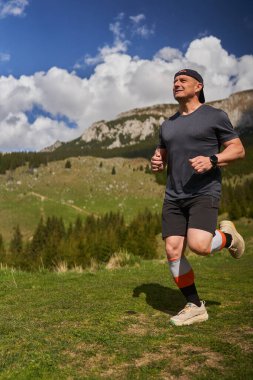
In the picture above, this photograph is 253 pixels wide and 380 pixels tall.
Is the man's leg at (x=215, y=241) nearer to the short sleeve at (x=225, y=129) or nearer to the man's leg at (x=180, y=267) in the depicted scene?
the man's leg at (x=180, y=267)

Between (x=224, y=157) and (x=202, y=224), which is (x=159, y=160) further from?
(x=202, y=224)

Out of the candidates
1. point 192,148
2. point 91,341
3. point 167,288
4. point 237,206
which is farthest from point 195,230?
point 237,206

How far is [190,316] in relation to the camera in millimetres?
5977

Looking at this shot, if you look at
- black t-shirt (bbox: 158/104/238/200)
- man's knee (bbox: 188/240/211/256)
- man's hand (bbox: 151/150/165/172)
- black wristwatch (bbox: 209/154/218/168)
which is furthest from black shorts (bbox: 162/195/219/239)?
man's hand (bbox: 151/150/165/172)

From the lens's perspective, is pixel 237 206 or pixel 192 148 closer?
pixel 192 148

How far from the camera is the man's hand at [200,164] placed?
18.8 ft

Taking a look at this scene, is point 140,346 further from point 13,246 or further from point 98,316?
point 13,246

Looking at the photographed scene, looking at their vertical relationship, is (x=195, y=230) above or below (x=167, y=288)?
above

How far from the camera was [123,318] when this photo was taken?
6293 mm

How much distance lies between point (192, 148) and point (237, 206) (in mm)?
85964

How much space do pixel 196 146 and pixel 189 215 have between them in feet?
3.71

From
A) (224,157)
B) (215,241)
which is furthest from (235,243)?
(224,157)

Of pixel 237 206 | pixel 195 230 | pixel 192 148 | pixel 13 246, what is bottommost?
pixel 13 246

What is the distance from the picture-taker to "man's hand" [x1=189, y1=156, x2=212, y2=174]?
573 cm
